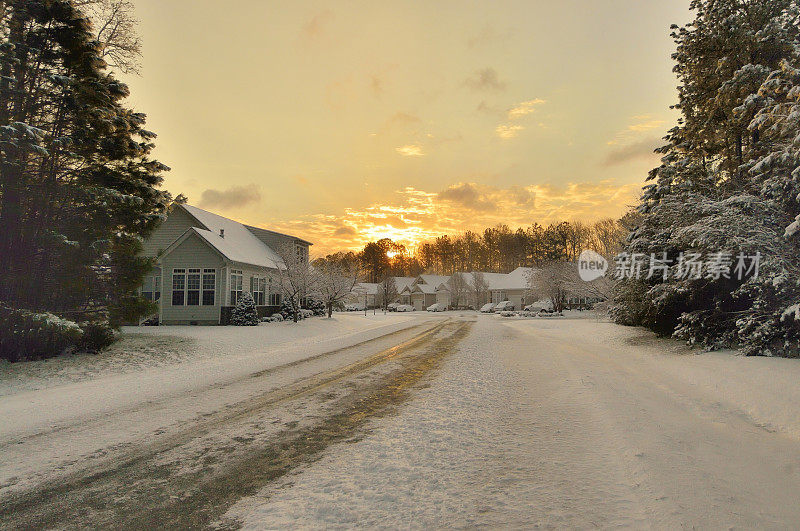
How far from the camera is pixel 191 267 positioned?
88.6 feet

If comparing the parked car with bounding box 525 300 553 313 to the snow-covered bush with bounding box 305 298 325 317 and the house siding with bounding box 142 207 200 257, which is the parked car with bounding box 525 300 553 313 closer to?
the snow-covered bush with bounding box 305 298 325 317

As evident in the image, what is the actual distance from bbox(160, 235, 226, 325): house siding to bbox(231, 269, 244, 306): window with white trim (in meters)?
0.99

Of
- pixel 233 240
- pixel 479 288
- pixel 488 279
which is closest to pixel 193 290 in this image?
pixel 233 240

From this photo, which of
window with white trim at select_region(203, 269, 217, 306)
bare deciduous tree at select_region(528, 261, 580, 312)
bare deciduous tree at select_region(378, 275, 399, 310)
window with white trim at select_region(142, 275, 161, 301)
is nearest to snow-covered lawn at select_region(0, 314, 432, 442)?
window with white trim at select_region(203, 269, 217, 306)

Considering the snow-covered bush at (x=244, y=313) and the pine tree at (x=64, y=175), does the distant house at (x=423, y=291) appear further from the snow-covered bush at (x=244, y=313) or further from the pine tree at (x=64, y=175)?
the pine tree at (x=64, y=175)

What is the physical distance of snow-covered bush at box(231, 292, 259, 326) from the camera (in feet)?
85.8

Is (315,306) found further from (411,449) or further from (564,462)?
(564,462)

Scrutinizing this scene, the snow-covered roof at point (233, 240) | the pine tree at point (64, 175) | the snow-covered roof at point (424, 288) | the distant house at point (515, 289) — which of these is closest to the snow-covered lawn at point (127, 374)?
the pine tree at point (64, 175)

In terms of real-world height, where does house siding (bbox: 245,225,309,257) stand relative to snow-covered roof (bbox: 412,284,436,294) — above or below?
above

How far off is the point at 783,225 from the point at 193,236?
92.1 ft

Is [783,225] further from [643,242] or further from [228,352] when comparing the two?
[228,352]

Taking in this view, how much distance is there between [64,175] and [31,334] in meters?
4.84

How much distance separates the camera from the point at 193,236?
27.1 metres

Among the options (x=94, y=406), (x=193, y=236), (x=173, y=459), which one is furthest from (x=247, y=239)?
(x=173, y=459)
